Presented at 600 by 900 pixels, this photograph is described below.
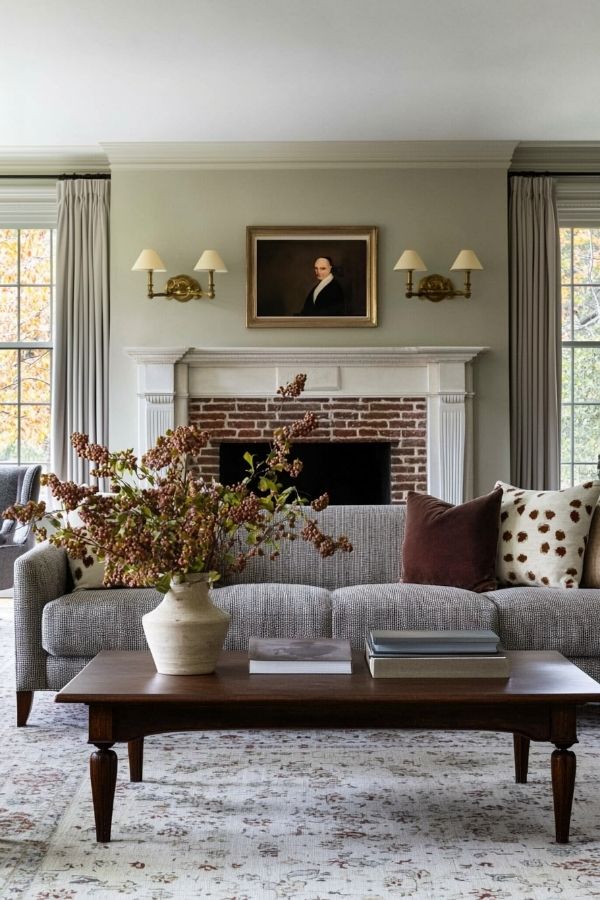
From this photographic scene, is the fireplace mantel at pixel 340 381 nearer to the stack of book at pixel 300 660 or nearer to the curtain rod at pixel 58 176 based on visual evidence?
the curtain rod at pixel 58 176

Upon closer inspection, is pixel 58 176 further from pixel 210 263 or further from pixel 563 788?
pixel 563 788

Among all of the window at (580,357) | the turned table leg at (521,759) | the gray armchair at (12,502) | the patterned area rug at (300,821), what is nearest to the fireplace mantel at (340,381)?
the gray armchair at (12,502)

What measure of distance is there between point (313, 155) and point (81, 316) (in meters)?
1.82

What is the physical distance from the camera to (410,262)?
6160 millimetres

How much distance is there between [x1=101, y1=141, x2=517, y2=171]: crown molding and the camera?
20.6 feet

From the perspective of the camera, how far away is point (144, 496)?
2479mm

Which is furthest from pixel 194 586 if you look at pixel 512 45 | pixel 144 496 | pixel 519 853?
pixel 512 45

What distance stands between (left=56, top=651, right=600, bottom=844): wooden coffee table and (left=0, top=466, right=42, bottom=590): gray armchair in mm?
3115

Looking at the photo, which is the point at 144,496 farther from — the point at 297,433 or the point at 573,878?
the point at 573,878

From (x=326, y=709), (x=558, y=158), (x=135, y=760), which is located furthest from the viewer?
(x=558, y=158)

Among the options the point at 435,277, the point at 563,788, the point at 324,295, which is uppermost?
the point at 435,277

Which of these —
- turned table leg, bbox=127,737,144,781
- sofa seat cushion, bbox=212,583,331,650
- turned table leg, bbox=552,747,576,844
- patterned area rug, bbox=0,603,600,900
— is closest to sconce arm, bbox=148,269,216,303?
sofa seat cushion, bbox=212,583,331,650

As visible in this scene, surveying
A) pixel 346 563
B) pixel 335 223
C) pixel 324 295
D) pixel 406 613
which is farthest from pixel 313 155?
pixel 406 613

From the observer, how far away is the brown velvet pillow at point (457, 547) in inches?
150
